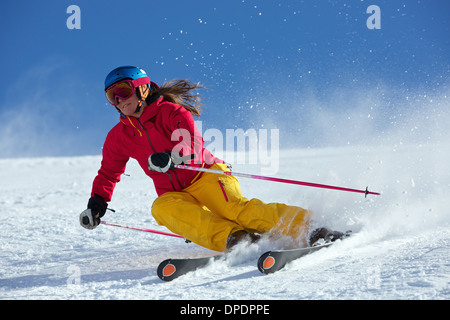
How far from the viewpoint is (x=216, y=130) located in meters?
4.07

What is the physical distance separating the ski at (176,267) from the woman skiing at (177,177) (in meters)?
0.24

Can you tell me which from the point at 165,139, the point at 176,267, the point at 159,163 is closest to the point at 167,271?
the point at 176,267

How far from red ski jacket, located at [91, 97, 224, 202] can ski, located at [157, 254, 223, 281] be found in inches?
30.3

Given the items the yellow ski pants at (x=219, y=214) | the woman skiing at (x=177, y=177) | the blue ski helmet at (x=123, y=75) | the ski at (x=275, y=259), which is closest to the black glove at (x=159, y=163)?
the woman skiing at (x=177, y=177)

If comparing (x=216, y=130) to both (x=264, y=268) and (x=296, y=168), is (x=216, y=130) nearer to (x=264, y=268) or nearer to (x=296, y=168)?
(x=264, y=268)

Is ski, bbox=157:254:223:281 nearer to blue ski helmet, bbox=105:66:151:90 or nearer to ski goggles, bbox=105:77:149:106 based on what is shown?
ski goggles, bbox=105:77:149:106

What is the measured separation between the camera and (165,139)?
10.8 ft

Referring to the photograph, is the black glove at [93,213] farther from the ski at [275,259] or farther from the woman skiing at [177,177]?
the ski at [275,259]

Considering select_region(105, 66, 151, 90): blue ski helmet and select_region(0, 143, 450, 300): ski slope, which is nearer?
select_region(0, 143, 450, 300): ski slope

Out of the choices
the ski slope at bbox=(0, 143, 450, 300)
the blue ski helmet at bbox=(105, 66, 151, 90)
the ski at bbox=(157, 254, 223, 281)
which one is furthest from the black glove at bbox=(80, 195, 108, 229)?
the ski at bbox=(157, 254, 223, 281)

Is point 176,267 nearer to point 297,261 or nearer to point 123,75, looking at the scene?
point 297,261

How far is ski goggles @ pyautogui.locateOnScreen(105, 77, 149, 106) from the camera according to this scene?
10.9 feet

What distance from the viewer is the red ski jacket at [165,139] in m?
3.28
